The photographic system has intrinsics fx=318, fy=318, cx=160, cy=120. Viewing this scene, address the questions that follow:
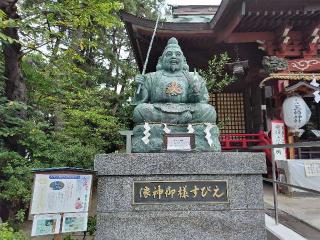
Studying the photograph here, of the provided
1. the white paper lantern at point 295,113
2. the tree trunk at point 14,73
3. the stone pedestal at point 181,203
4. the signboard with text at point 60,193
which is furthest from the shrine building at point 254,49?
the signboard with text at point 60,193

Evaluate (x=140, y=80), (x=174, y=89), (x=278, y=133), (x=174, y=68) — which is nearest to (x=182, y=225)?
(x=174, y=89)

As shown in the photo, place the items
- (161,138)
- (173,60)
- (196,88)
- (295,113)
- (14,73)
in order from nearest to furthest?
(161,138), (196,88), (173,60), (14,73), (295,113)

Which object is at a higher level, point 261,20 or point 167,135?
point 261,20

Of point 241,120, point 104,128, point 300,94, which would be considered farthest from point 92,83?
point 300,94

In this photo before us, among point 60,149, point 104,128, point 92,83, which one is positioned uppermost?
point 92,83

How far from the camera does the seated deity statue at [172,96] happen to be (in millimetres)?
4281

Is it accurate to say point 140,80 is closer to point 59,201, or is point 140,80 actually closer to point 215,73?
point 59,201

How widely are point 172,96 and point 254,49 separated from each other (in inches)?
232

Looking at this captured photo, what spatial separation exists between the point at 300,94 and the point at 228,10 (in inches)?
115

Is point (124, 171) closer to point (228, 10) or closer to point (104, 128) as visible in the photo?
point (104, 128)

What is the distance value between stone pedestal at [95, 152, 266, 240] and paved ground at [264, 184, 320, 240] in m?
0.84

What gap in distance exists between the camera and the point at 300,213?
16.1ft

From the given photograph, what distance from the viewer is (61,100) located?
694cm

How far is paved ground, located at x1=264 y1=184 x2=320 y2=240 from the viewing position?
13.3 ft
